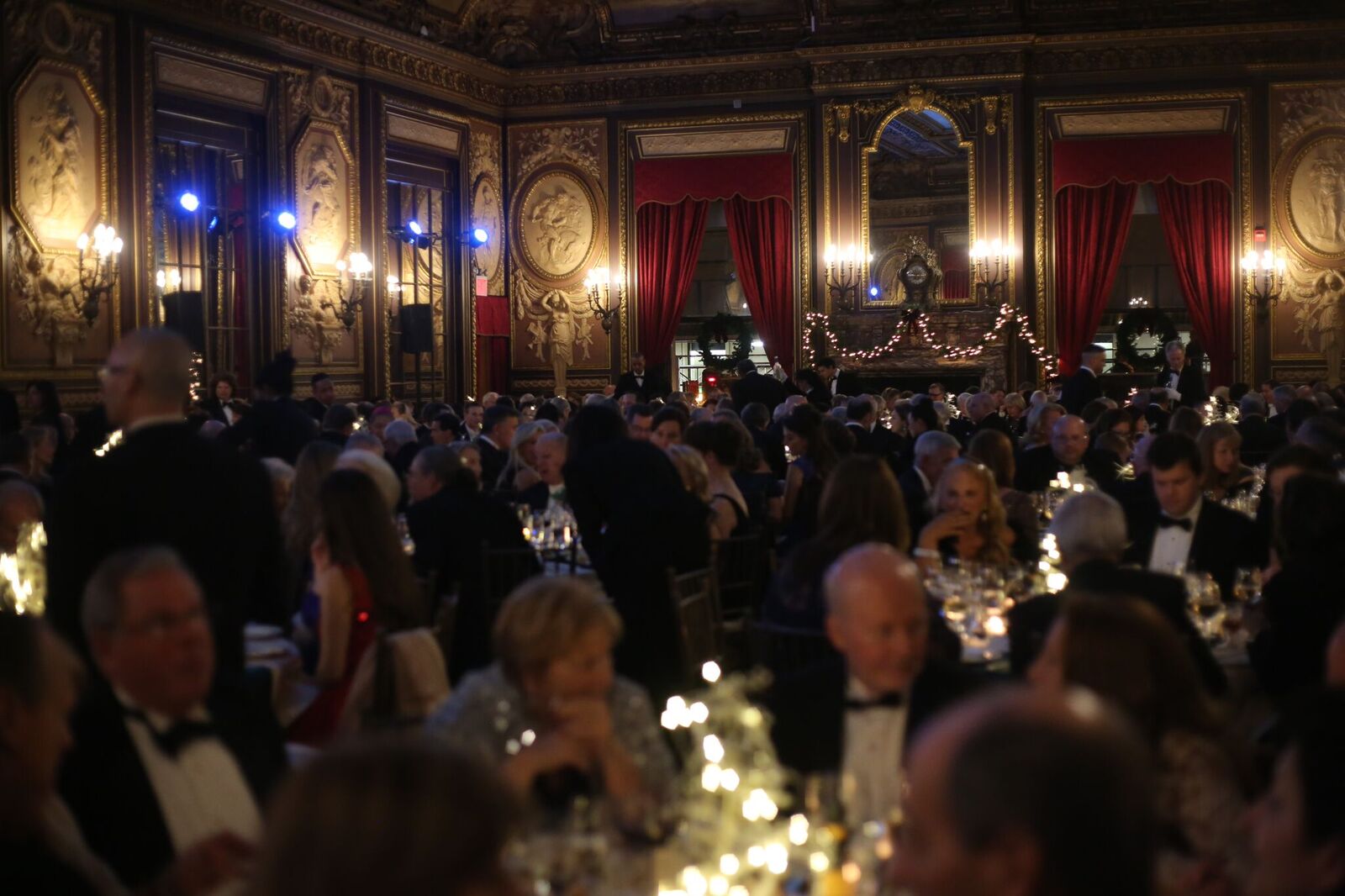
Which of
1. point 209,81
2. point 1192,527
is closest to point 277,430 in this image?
point 1192,527

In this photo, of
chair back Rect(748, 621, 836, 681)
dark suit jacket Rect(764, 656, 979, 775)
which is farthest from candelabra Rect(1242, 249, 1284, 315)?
dark suit jacket Rect(764, 656, 979, 775)

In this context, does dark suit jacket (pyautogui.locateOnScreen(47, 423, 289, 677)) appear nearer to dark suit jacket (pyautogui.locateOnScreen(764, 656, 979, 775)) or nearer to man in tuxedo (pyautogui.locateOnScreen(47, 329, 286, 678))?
man in tuxedo (pyautogui.locateOnScreen(47, 329, 286, 678))

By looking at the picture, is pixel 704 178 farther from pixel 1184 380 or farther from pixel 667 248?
pixel 1184 380

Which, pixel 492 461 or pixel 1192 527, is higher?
pixel 492 461

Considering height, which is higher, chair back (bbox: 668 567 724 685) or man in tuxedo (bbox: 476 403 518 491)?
man in tuxedo (bbox: 476 403 518 491)

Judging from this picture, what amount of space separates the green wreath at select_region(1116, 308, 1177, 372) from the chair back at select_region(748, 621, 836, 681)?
1511 cm

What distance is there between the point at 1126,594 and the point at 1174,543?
2040mm

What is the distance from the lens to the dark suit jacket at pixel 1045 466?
8719 millimetres

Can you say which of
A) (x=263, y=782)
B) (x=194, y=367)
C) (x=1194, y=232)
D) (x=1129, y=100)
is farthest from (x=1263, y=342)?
(x=263, y=782)

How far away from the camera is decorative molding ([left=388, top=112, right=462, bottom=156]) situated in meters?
16.8

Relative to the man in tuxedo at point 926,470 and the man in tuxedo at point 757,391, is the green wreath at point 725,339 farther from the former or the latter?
the man in tuxedo at point 926,470

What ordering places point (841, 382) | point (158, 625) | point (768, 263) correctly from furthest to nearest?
point (768, 263) → point (841, 382) → point (158, 625)

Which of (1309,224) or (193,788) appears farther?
(1309,224)

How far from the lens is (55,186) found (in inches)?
483
